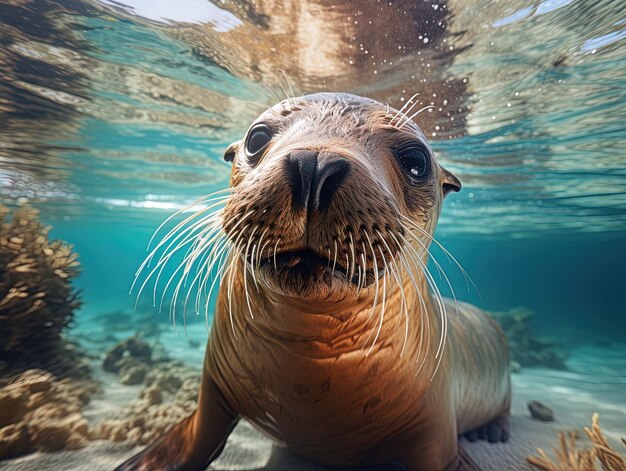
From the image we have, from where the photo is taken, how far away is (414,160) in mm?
2025

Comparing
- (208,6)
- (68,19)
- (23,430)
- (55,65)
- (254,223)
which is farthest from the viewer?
(55,65)

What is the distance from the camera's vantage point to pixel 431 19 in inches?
176

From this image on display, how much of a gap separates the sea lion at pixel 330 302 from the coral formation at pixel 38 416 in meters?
1.51

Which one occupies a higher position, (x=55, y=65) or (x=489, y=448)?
(x=55, y=65)

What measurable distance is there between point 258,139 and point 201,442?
205cm

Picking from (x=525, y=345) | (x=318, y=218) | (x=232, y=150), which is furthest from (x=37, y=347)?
(x=525, y=345)

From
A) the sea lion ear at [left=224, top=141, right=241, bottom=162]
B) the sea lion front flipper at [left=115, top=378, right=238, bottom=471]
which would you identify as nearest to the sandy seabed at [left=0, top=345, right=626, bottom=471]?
the sea lion front flipper at [left=115, top=378, right=238, bottom=471]

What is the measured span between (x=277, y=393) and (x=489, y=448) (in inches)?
112

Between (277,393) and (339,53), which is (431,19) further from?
(277,393)

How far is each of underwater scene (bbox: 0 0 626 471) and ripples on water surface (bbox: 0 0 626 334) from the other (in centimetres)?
5

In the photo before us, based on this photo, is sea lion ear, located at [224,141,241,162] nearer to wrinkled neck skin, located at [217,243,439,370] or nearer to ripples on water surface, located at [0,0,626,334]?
wrinkled neck skin, located at [217,243,439,370]

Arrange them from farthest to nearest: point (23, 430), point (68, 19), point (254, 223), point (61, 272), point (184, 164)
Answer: point (184, 164)
point (61, 272)
point (68, 19)
point (23, 430)
point (254, 223)

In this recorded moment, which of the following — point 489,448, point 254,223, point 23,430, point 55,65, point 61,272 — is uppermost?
point 55,65

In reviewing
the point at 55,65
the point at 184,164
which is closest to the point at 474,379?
the point at 55,65
